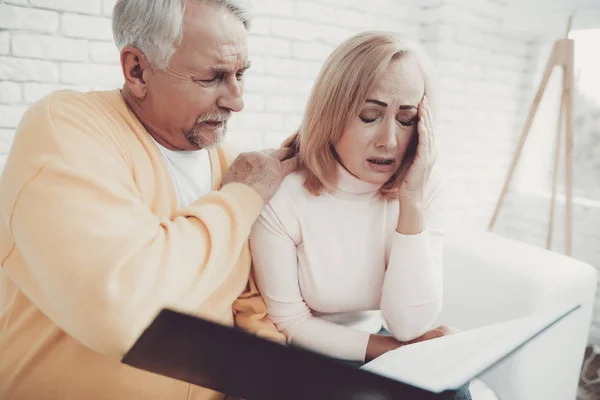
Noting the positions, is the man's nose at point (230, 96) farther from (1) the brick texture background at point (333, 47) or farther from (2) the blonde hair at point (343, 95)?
(1) the brick texture background at point (333, 47)

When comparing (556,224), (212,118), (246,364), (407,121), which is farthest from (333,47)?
(246,364)

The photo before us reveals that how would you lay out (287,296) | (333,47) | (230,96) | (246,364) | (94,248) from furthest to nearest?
(333,47), (287,296), (230,96), (94,248), (246,364)

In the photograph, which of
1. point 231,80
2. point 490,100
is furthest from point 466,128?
point 231,80

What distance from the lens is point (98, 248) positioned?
744 mm

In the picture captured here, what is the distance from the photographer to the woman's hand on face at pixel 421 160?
110 cm

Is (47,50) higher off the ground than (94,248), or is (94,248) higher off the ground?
(47,50)

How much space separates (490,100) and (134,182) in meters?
2.26

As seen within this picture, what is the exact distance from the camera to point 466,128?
101 inches

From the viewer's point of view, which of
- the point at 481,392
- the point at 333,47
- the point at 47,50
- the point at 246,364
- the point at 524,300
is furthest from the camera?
the point at 333,47

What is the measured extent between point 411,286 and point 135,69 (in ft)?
2.58

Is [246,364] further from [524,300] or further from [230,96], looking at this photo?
[524,300]

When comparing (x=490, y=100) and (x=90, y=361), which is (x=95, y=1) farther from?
(x=490, y=100)

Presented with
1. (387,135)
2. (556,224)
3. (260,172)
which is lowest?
(556,224)

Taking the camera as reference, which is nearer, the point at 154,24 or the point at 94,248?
the point at 94,248
